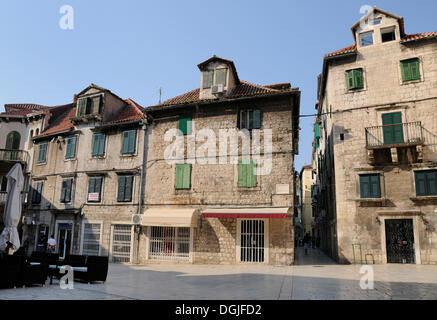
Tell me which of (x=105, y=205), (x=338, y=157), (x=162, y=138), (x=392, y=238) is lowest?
(x=392, y=238)

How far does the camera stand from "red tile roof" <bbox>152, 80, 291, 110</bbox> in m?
17.7

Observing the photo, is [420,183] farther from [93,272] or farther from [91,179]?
[91,179]

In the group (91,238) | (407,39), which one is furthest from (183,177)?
(407,39)

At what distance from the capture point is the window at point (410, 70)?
16.9 metres

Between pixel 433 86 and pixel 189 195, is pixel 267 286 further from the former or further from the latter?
pixel 433 86

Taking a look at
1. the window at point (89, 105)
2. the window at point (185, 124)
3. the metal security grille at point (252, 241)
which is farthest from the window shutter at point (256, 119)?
the window at point (89, 105)

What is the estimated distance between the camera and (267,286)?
30.5 feet

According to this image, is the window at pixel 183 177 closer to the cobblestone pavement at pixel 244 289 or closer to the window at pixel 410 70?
the cobblestone pavement at pixel 244 289

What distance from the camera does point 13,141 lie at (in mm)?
25812

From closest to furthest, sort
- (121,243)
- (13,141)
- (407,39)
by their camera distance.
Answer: (407,39) < (121,243) < (13,141)

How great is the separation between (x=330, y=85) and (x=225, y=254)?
11.3 m

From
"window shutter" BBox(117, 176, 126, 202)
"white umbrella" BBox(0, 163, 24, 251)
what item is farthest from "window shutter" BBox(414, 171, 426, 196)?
"white umbrella" BBox(0, 163, 24, 251)

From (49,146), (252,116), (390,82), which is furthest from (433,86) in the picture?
(49,146)

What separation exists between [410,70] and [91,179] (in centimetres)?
1919
